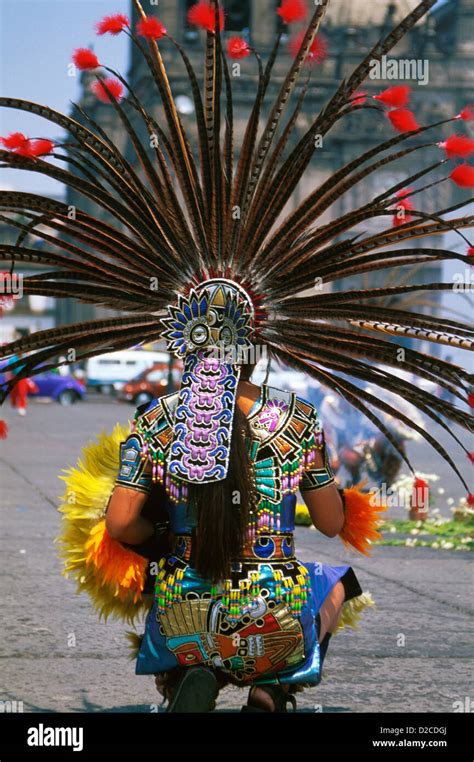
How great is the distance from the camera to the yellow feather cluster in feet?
14.1

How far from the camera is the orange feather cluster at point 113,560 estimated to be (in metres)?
4.29

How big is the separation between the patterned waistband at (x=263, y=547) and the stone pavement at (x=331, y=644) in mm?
1383

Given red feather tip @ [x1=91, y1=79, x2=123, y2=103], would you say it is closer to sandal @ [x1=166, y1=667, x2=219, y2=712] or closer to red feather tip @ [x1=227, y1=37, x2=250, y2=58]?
red feather tip @ [x1=227, y1=37, x2=250, y2=58]

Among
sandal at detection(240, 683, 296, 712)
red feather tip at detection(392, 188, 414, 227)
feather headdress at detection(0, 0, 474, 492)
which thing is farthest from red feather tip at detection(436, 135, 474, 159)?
sandal at detection(240, 683, 296, 712)

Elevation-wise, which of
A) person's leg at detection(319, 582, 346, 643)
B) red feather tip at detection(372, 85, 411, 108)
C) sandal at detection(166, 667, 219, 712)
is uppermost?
red feather tip at detection(372, 85, 411, 108)

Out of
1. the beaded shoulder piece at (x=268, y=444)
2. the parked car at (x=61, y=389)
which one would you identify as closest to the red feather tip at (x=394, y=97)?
the beaded shoulder piece at (x=268, y=444)

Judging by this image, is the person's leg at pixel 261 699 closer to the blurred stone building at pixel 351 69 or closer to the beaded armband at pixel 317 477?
the beaded armband at pixel 317 477

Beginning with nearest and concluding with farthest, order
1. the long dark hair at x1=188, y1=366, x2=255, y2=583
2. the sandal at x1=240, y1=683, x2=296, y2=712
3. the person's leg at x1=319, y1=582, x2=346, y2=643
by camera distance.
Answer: the long dark hair at x1=188, y1=366, x2=255, y2=583 < the sandal at x1=240, y1=683, x2=296, y2=712 < the person's leg at x1=319, y1=582, x2=346, y2=643

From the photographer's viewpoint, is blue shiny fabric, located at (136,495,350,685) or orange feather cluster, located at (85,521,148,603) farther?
orange feather cluster, located at (85,521,148,603)

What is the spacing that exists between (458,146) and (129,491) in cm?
157

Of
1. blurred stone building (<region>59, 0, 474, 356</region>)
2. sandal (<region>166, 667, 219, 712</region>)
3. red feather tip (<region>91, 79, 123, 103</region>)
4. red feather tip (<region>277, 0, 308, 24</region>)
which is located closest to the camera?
sandal (<region>166, 667, 219, 712</region>)

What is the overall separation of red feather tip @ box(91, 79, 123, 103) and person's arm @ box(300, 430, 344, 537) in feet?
4.99
